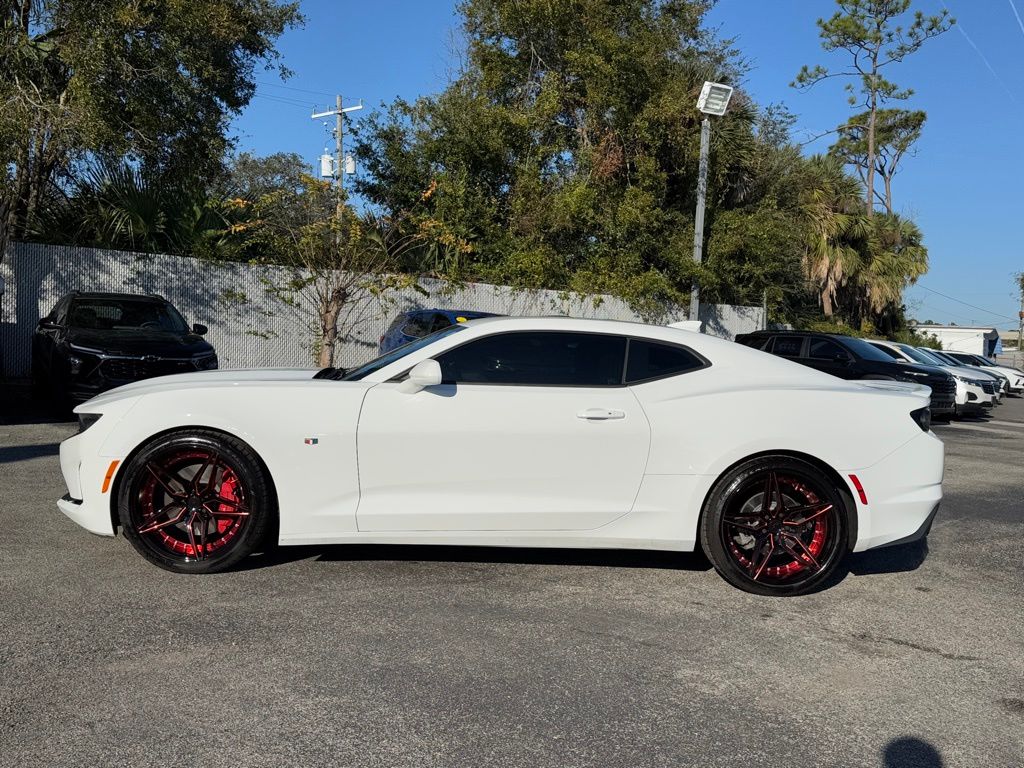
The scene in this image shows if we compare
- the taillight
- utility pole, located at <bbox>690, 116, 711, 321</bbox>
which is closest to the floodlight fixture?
utility pole, located at <bbox>690, 116, 711, 321</bbox>

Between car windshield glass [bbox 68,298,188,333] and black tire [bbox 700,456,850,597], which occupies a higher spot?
car windshield glass [bbox 68,298,188,333]

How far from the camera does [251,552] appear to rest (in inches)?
185

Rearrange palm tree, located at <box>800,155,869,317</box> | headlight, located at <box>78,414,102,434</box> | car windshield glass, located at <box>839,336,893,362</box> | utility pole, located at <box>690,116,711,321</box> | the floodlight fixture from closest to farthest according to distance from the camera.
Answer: headlight, located at <box>78,414,102,434</box>, car windshield glass, located at <box>839,336,893,362</box>, the floodlight fixture, utility pole, located at <box>690,116,711,321</box>, palm tree, located at <box>800,155,869,317</box>

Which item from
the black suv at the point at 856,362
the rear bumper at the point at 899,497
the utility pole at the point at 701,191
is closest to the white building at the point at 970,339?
the utility pole at the point at 701,191

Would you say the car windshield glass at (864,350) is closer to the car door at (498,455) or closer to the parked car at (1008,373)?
the car door at (498,455)

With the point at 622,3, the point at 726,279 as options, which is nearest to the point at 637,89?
the point at 622,3

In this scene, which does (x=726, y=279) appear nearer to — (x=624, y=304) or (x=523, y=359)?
(x=624, y=304)

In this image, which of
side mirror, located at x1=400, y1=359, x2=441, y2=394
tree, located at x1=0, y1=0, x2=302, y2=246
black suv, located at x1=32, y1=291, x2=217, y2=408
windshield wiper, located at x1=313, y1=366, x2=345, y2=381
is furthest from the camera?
tree, located at x1=0, y1=0, x2=302, y2=246

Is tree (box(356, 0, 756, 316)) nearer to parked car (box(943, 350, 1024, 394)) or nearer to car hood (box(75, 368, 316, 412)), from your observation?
parked car (box(943, 350, 1024, 394))

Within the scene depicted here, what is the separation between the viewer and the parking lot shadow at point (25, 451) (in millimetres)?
8117

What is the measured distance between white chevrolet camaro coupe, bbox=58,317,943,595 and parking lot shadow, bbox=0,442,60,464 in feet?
12.6

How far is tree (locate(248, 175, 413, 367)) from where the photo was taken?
16.0m

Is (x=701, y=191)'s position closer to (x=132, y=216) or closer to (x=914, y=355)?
(x=914, y=355)

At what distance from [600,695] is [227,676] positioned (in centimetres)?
149
